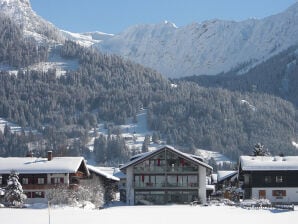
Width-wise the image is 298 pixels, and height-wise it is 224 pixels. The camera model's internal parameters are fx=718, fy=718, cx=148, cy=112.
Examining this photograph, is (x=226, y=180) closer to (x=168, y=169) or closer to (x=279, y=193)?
(x=279, y=193)

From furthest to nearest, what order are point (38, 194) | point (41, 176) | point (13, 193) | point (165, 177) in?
point (165, 177)
point (41, 176)
point (38, 194)
point (13, 193)

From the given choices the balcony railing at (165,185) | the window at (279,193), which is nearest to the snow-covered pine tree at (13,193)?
the balcony railing at (165,185)

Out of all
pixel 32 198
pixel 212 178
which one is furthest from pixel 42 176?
pixel 212 178

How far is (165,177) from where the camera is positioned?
106 meters

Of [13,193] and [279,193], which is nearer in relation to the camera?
[13,193]

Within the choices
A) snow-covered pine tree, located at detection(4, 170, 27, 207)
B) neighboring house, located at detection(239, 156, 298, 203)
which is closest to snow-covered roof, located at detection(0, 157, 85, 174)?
snow-covered pine tree, located at detection(4, 170, 27, 207)

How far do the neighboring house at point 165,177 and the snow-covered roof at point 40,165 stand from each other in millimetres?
8392

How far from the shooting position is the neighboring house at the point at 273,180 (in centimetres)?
10425

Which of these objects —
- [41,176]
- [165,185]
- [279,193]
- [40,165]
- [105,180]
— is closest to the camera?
[41,176]

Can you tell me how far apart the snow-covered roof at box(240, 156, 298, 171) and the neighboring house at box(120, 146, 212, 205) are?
217 inches

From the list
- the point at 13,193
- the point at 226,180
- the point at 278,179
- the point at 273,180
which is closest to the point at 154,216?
the point at 13,193

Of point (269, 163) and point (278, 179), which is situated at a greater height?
point (269, 163)

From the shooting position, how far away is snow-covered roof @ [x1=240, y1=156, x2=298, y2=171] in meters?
104

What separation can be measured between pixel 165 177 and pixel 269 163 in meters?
15.4
